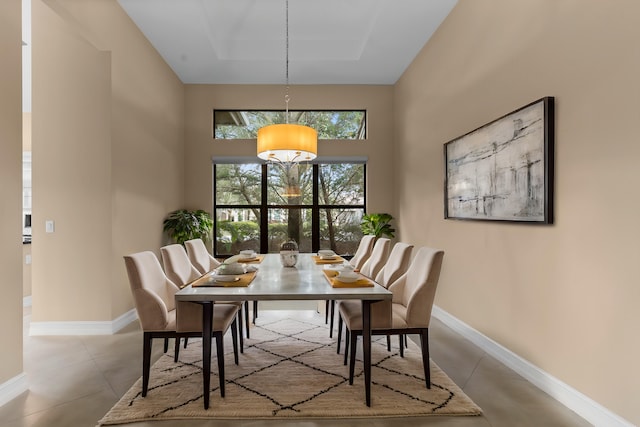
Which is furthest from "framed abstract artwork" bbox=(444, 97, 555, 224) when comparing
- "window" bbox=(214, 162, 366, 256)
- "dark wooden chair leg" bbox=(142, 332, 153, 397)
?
"dark wooden chair leg" bbox=(142, 332, 153, 397)

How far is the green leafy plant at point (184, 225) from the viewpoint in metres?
4.97

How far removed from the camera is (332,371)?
8.77ft

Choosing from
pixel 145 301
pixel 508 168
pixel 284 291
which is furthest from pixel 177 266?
pixel 508 168

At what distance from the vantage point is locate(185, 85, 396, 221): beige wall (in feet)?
19.0

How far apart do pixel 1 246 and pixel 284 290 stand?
73.7 inches

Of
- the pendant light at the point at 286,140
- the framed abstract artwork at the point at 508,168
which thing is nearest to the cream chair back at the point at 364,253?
the framed abstract artwork at the point at 508,168

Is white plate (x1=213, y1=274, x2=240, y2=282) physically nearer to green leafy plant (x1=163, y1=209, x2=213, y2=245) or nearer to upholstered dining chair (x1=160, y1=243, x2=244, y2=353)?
upholstered dining chair (x1=160, y1=243, x2=244, y2=353)

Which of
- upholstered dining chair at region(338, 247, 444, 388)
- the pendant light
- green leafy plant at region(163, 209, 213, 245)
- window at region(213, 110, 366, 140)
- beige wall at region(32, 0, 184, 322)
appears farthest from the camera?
window at region(213, 110, 366, 140)

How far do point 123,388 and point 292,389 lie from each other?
3.89 ft

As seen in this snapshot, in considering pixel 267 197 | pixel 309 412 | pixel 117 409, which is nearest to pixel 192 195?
pixel 267 197

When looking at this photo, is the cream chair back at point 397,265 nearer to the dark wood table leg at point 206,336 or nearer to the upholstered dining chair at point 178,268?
the upholstered dining chair at point 178,268

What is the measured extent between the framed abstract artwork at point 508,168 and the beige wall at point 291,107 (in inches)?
84.3

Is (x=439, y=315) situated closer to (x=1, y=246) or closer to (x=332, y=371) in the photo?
(x=332, y=371)

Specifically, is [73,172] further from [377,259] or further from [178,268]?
[377,259]
